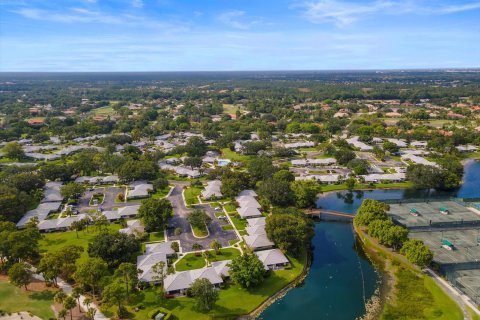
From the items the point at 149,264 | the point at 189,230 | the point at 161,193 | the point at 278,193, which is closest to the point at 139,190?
the point at 161,193

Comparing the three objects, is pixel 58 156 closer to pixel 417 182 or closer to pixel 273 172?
pixel 273 172

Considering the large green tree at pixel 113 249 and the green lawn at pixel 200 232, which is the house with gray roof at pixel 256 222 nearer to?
the green lawn at pixel 200 232

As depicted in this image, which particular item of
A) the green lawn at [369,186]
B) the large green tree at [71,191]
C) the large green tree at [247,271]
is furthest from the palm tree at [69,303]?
the green lawn at [369,186]

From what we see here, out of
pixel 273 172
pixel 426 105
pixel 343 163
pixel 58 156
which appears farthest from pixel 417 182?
pixel 426 105

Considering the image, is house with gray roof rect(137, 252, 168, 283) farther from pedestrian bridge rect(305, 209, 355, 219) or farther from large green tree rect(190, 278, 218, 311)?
pedestrian bridge rect(305, 209, 355, 219)

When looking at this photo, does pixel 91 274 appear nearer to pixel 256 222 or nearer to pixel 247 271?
pixel 247 271

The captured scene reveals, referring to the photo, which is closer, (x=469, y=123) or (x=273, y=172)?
(x=273, y=172)

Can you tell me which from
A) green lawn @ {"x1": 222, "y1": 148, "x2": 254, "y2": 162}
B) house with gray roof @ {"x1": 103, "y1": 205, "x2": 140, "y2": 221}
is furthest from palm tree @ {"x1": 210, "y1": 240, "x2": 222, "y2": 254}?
green lawn @ {"x1": 222, "y1": 148, "x2": 254, "y2": 162}
